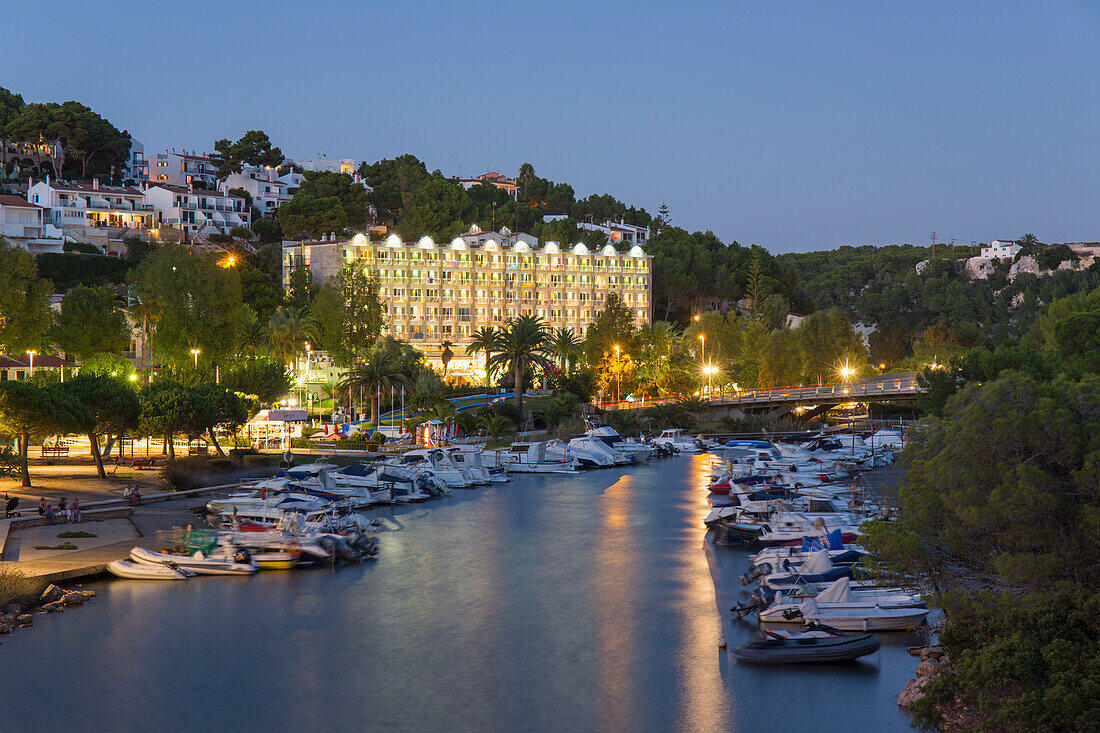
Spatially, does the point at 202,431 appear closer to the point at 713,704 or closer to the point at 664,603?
the point at 664,603

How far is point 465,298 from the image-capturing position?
128125 mm

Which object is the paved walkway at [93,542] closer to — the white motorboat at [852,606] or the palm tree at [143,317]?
the white motorboat at [852,606]

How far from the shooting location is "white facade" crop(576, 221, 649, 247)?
6063 inches

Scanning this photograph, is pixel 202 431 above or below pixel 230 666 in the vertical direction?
above

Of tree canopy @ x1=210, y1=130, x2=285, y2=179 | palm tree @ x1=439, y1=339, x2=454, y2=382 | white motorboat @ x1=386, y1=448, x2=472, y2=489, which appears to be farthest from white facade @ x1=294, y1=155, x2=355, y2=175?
white motorboat @ x1=386, y1=448, x2=472, y2=489

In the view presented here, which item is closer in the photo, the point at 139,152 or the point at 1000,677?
the point at 1000,677

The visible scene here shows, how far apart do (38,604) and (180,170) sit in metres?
137

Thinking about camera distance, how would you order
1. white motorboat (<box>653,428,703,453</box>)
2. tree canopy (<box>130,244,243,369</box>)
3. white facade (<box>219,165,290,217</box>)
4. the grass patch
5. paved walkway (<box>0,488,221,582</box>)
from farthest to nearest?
white facade (<box>219,165,290,217</box>) → white motorboat (<box>653,428,703,453</box>) → tree canopy (<box>130,244,243,369</box>) → paved walkway (<box>0,488,221,582</box>) → the grass patch

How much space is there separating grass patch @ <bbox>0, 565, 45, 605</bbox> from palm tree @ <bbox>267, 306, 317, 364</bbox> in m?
57.5

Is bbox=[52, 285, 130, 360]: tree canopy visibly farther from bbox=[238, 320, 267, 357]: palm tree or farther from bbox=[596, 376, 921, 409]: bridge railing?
bbox=[596, 376, 921, 409]: bridge railing

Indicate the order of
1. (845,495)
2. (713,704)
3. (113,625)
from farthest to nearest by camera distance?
(845,495), (113,625), (713,704)

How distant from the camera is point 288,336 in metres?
89.1

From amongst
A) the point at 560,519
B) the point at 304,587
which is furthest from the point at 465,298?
the point at 304,587

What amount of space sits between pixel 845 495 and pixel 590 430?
1193 inches
